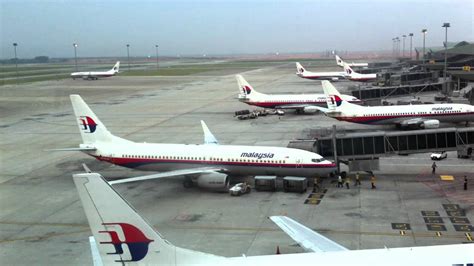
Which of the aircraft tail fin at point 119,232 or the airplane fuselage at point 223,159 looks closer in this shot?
the aircraft tail fin at point 119,232

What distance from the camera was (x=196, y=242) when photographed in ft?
80.4

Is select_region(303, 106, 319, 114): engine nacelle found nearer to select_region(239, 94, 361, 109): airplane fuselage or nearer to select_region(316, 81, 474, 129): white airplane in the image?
select_region(239, 94, 361, 109): airplane fuselage

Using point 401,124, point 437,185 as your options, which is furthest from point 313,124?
point 437,185

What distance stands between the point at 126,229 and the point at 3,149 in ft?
143

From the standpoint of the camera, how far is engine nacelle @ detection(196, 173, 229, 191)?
3347 cm

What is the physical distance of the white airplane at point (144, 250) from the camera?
13.7 metres

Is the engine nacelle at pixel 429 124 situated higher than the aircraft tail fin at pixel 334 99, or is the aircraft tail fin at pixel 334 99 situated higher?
the aircraft tail fin at pixel 334 99

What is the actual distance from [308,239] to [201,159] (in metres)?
17.5

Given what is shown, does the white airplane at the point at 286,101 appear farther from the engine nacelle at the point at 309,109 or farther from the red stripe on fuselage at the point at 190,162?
the red stripe on fuselage at the point at 190,162

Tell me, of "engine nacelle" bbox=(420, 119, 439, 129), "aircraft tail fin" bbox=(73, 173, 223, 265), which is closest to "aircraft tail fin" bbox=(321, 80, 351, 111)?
"engine nacelle" bbox=(420, 119, 439, 129)

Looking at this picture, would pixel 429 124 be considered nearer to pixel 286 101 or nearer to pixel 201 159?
pixel 286 101

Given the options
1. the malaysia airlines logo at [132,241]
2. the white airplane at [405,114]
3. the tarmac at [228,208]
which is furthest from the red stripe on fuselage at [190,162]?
the white airplane at [405,114]

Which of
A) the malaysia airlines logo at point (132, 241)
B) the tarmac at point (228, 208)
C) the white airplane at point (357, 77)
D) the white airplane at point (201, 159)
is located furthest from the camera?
the white airplane at point (357, 77)

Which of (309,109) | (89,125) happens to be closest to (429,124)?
(309,109)
